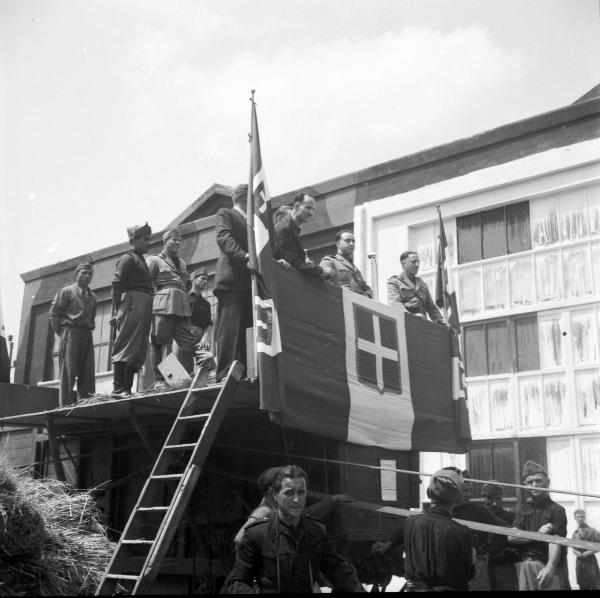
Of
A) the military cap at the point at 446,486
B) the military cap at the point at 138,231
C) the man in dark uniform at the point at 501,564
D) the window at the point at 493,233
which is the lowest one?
the man in dark uniform at the point at 501,564

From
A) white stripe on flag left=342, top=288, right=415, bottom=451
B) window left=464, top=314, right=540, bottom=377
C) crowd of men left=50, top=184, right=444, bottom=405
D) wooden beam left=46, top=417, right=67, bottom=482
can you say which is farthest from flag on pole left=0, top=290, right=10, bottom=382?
window left=464, top=314, right=540, bottom=377

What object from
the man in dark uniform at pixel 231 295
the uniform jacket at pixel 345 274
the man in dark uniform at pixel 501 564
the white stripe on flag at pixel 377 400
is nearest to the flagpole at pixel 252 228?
the man in dark uniform at pixel 231 295

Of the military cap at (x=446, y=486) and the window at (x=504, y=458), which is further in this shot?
the window at (x=504, y=458)

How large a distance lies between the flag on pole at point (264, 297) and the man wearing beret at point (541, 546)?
2402 mm

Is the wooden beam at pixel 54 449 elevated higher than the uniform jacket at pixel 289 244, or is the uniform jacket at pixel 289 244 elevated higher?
the uniform jacket at pixel 289 244

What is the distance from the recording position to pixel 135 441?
348 inches

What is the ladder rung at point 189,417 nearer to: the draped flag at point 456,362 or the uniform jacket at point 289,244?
the uniform jacket at point 289,244

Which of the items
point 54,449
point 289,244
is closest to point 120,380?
point 54,449

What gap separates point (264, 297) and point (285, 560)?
2.47 m

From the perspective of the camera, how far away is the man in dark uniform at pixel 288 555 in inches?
179

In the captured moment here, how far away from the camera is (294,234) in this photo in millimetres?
7434

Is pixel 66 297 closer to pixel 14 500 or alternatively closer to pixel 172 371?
pixel 172 371

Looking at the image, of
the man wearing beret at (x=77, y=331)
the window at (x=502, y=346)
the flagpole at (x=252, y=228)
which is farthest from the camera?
the window at (x=502, y=346)

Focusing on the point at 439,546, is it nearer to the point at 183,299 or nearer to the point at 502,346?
the point at 183,299
